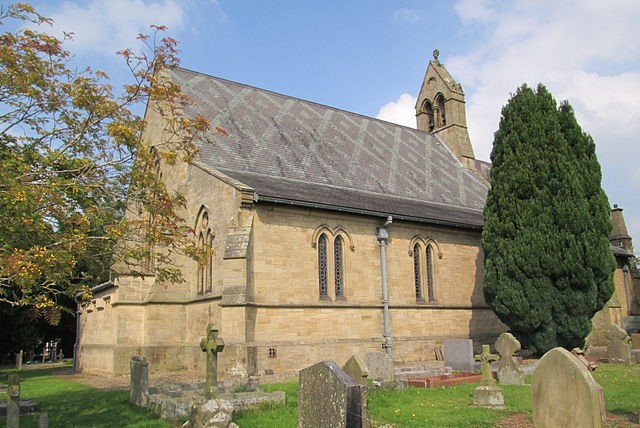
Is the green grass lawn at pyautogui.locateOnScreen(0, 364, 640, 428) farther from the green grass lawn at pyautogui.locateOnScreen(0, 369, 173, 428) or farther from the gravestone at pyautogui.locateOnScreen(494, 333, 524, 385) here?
the gravestone at pyautogui.locateOnScreen(494, 333, 524, 385)

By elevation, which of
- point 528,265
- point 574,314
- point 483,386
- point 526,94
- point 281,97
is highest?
point 281,97

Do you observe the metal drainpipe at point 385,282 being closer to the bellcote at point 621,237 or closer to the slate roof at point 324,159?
the slate roof at point 324,159

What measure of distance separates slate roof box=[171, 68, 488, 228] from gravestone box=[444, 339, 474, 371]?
5201 millimetres

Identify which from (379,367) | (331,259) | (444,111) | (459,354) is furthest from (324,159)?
(444,111)

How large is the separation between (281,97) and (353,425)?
2154cm

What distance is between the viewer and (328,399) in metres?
6.25

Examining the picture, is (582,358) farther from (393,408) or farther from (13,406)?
(13,406)

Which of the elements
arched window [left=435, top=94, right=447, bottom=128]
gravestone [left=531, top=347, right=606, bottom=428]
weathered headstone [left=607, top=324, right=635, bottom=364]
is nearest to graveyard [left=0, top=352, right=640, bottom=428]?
gravestone [left=531, top=347, right=606, bottom=428]

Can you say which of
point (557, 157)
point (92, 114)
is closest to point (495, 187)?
point (557, 157)

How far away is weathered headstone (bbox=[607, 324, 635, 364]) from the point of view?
18719 millimetres

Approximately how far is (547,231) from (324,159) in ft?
29.4

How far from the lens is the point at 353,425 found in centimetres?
657

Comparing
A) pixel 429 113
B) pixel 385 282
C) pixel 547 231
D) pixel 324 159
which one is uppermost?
pixel 429 113

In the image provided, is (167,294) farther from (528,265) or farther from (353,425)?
(353,425)
